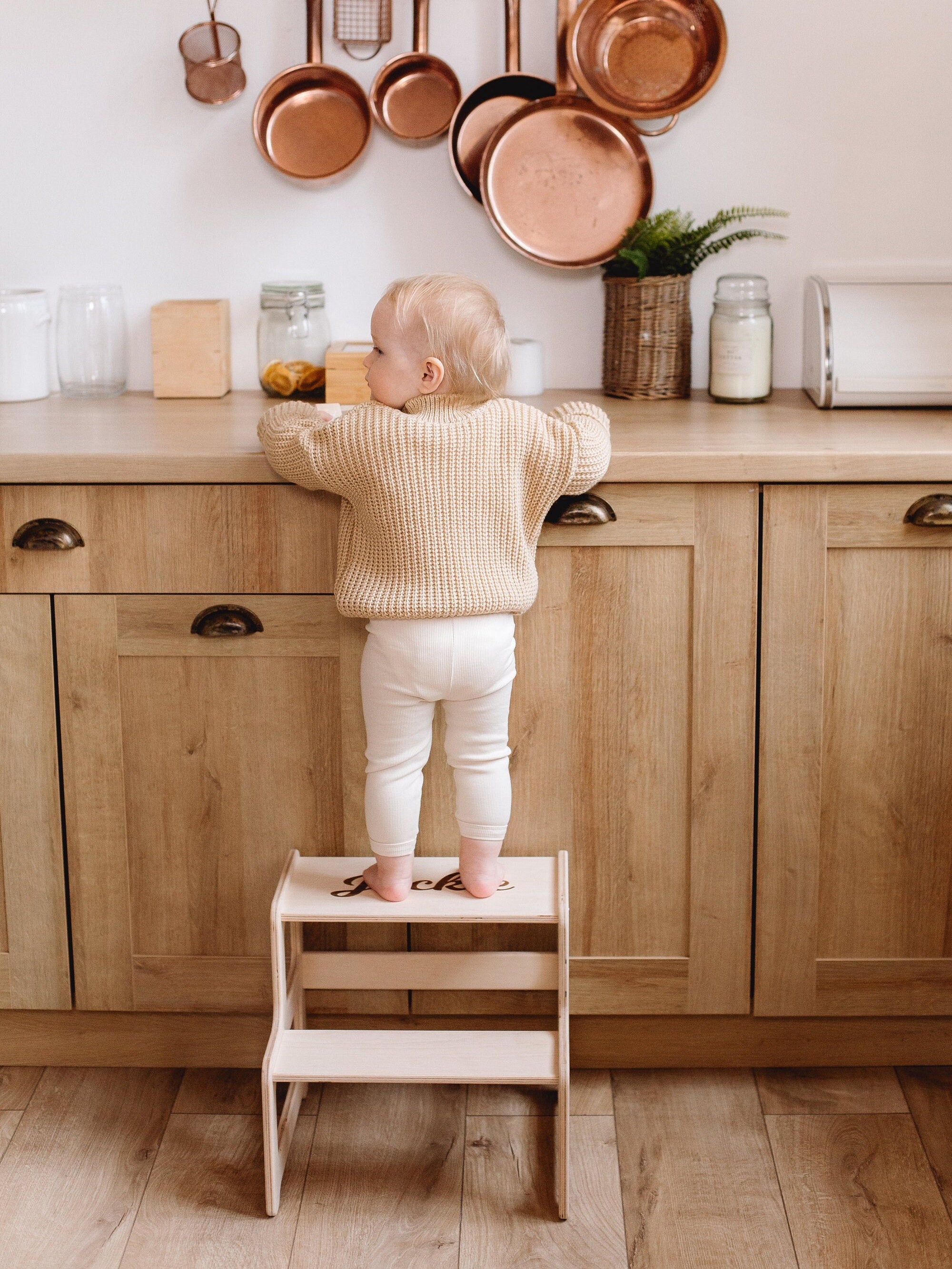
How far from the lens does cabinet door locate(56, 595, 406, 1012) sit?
1.92m

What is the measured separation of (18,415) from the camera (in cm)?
219

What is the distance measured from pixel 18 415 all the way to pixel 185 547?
51cm

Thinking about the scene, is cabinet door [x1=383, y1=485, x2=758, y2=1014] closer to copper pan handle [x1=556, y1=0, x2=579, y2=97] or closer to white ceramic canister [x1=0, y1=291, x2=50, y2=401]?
copper pan handle [x1=556, y1=0, x2=579, y2=97]

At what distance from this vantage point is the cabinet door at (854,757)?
186cm

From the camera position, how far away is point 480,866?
1870 mm

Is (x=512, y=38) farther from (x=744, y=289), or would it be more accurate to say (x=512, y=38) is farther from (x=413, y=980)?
(x=413, y=980)

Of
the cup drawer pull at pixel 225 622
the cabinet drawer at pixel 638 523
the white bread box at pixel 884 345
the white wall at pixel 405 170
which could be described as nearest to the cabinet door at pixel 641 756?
the cabinet drawer at pixel 638 523

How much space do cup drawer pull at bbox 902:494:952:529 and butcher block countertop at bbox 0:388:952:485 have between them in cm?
3

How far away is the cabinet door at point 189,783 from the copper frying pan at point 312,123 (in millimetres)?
844

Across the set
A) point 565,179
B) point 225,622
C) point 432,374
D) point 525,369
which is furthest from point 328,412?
point 565,179

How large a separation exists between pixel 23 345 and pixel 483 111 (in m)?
0.86

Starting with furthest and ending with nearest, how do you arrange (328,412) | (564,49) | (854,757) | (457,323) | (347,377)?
(564,49)
(347,377)
(854,757)
(328,412)
(457,323)

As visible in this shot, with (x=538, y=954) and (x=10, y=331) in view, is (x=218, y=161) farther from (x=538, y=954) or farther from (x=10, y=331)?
(x=538, y=954)

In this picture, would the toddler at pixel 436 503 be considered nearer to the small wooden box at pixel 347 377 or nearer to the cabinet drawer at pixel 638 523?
the cabinet drawer at pixel 638 523
